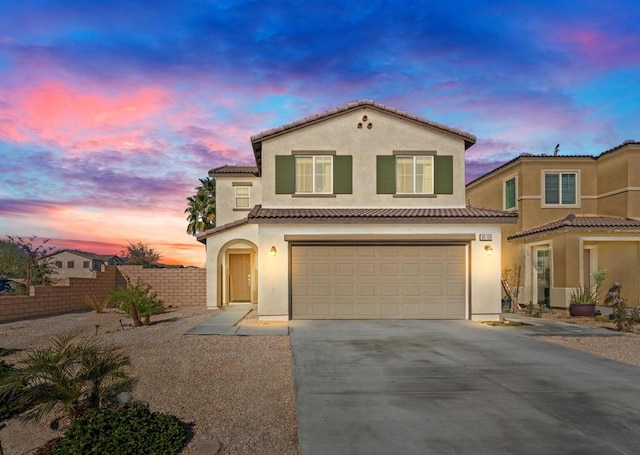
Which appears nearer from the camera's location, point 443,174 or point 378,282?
point 378,282

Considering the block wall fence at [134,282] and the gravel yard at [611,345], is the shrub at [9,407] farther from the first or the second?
the block wall fence at [134,282]

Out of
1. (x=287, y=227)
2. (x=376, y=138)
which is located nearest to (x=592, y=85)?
(x=376, y=138)

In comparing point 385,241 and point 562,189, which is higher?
point 562,189

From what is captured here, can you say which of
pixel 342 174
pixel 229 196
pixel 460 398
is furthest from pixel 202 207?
pixel 460 398

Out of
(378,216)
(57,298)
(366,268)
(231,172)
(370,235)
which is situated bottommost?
→ (57,298)

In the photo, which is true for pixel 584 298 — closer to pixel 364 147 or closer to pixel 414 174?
pixel 414 174

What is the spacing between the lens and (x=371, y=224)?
569 inches

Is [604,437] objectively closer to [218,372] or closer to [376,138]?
[218,372]

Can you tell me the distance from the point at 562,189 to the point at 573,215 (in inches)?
93.8

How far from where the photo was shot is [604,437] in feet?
16.2

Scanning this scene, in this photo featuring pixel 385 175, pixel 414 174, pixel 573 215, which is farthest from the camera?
pixel 573 215

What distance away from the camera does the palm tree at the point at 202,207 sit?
107 ft

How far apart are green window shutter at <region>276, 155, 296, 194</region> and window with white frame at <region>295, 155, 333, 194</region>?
0.25 m

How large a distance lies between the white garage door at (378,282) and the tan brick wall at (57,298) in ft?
35.8
